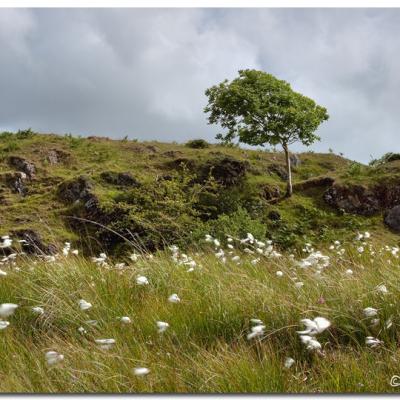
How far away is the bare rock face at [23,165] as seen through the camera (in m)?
35.5

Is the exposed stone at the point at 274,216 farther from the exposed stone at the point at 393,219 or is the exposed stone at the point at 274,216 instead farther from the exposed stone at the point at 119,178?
the exposed stone at the point at 119,178

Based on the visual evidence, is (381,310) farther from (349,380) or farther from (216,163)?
(216,163)

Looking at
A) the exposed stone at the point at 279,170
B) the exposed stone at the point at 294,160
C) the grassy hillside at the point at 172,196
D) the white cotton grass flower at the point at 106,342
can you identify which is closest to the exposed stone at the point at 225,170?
the grassy hillside at the point at 172,196

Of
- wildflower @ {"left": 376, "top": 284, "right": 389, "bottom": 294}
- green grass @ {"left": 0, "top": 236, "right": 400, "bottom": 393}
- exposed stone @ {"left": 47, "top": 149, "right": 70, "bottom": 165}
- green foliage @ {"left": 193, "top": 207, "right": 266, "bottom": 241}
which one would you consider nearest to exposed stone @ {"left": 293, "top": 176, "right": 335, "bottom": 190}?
green foliage @ {"left": 193, "top": 207, "right": 266, "bottom": 241}

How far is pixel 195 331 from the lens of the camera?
16.7 ft

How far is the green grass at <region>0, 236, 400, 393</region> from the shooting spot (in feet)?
13.1

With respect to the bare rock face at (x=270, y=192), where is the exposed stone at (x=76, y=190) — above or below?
above

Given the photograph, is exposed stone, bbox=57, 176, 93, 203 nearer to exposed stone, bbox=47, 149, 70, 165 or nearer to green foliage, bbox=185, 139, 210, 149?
exposed stone, bbox=47, 149, 70, 165

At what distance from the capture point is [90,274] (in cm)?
684

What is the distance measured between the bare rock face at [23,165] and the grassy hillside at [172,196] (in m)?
0.22

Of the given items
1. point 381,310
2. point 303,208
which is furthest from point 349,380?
point 303,208

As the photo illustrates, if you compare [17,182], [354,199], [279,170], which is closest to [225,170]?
[279,170]

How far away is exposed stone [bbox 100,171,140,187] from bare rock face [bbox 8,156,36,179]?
5.82 meters

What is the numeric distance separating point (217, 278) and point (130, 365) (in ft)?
7.14
